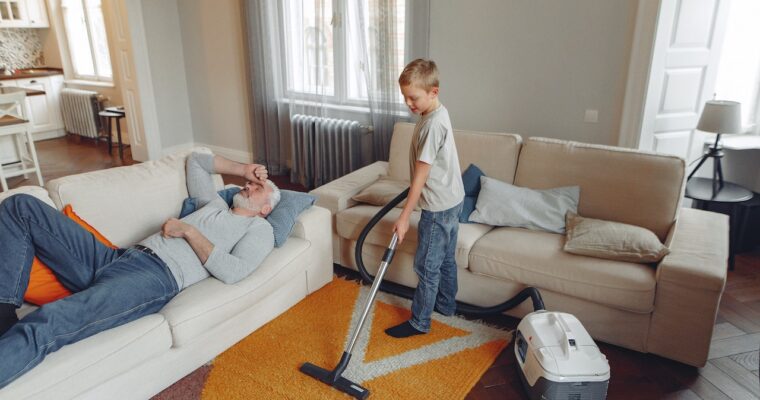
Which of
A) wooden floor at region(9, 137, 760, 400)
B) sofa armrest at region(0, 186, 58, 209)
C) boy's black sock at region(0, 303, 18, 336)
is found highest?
sofa armrest at region(0, 186, 58, 209)

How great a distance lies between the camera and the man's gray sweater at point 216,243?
2100 millimetres

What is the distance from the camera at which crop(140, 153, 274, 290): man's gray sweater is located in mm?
2100

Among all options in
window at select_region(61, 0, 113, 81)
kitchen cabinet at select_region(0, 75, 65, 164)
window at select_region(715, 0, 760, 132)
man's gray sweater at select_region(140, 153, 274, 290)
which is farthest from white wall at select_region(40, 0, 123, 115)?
window at select_region(715, 0, 760, 132)

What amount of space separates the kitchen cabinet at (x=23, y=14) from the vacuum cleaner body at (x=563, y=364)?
23.8 ft

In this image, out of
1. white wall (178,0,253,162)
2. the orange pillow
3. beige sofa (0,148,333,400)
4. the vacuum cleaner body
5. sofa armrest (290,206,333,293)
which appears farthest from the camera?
white wall (178,0,253,162)

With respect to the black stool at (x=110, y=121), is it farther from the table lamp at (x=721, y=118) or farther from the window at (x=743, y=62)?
the window at (x=743, y=62)

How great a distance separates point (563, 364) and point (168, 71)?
193 inches

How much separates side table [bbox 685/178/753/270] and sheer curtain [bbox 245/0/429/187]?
80.2 inches

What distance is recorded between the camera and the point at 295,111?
14.9 feet

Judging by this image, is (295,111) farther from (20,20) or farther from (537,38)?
(20,20)

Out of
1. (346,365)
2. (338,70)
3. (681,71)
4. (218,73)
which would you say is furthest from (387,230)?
(218,73)

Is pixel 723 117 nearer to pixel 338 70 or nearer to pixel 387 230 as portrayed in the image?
pixel 387 230

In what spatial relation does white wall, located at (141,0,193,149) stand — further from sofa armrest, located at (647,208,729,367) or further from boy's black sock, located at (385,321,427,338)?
sofa armrest, located at (647,208,729,367)

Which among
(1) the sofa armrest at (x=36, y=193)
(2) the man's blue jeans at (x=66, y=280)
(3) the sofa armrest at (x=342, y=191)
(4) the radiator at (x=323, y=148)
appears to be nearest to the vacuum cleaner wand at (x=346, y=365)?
(2) the man's blue jeans at (x=66, y=280)
